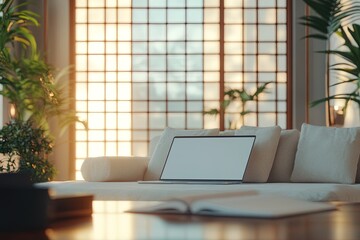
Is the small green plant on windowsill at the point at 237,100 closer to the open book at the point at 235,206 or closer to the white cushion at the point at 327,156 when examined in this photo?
the white cushion at the point at 327,156

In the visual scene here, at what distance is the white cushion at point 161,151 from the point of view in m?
5.69

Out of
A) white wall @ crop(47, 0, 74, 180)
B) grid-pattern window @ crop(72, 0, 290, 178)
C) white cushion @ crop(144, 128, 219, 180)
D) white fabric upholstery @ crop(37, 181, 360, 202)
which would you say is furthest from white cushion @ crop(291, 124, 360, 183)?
white wall @ crop(47, 0, 74, 180)

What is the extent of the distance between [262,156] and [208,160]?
36 centimetres

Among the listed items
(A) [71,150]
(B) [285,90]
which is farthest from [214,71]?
(A) [71,150]

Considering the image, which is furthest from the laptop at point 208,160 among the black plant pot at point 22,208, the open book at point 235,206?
the black plant pot at point 22,208

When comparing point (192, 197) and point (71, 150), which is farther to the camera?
point (71, 150)

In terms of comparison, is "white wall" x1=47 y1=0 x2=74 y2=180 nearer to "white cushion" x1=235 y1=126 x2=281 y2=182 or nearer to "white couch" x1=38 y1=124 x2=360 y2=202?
"white couch" x1=38 y1=124 x2=360 y2=202

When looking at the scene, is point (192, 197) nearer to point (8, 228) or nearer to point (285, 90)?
point (8, 228)

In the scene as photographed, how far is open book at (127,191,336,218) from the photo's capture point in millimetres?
1696

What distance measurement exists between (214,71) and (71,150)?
1.79m

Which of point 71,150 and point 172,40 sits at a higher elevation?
point 172,40

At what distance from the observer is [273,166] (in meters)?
5.50

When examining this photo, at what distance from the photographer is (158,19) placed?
30.2ft

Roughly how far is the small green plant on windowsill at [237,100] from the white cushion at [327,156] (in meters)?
3.25
